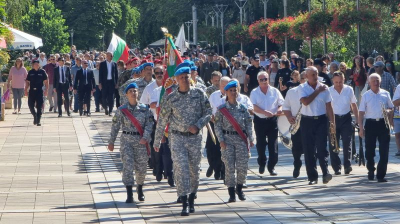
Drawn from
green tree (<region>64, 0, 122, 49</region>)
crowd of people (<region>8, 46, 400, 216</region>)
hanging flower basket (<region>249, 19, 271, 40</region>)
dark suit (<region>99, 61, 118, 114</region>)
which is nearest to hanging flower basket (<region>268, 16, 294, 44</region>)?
hanging flower basket (<region>249, 19, 271, 40</region>)

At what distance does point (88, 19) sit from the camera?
89.2 metres

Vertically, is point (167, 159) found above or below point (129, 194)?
above

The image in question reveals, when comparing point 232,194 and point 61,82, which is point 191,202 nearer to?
point 232,194

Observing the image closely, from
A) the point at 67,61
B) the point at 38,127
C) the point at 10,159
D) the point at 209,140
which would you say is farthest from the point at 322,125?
the point at 67,61

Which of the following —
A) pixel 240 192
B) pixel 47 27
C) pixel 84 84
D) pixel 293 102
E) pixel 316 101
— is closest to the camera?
pixel 240 192

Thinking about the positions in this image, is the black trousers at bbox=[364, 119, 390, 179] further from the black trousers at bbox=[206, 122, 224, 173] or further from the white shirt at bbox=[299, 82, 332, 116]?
the black trousers at bbox=[206, 122, 224, 173]

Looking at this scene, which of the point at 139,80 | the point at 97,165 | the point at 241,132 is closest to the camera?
the point at 241,132

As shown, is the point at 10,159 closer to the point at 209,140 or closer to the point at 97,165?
the point at 97,165

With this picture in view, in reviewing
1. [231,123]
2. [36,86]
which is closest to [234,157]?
[231,123]

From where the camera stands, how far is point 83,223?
33.6 ft

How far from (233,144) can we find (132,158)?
124cm

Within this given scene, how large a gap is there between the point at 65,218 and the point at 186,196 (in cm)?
136

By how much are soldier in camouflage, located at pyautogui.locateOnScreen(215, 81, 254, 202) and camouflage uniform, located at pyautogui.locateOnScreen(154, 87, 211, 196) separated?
2.82ft

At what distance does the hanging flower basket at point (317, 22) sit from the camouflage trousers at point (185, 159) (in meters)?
20.1
